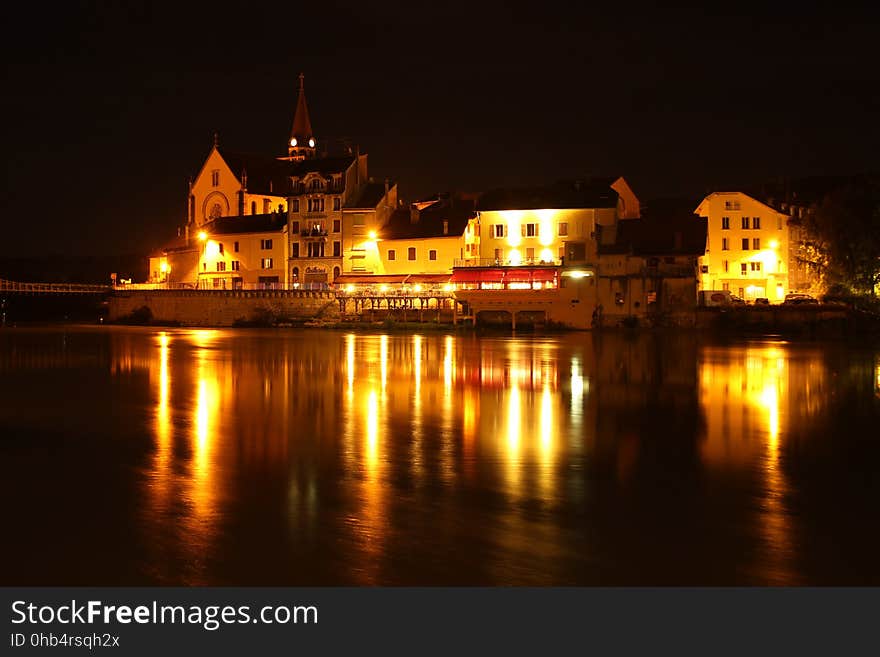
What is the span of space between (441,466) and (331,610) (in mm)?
6284

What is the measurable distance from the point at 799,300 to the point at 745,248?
308 inches

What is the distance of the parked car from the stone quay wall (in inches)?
1426

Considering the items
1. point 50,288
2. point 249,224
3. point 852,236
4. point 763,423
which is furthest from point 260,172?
point 763,423

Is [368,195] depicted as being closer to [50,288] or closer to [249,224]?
[249,224]

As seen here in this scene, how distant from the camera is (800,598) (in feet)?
27.3

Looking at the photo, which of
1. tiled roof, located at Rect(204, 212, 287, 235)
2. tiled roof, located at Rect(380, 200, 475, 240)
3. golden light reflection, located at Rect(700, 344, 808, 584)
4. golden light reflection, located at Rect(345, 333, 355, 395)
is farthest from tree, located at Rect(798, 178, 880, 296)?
tiled roof, located at Rect(204, 212, 287, 235)

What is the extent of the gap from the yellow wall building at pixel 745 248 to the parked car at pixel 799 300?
11.5 ft

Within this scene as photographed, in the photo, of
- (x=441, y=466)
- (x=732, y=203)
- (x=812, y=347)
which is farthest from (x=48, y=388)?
(x=732, y=203)

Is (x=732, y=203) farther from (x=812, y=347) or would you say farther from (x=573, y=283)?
(x=812, y=347)

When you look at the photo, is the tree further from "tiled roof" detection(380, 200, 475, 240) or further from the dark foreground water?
the dark foreground water

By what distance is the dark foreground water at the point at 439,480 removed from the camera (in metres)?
9.24

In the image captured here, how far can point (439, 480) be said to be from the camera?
43.2 feet

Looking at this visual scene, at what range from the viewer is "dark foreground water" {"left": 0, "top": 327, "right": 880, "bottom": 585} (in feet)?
30.3

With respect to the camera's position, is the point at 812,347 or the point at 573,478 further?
the point at 812,347
